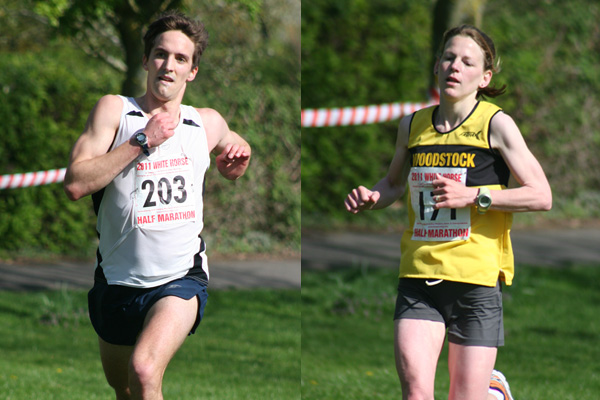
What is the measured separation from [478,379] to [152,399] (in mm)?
1416

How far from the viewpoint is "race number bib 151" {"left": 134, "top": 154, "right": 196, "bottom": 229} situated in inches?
145

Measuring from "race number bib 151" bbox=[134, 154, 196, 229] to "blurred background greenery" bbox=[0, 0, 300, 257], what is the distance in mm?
4390

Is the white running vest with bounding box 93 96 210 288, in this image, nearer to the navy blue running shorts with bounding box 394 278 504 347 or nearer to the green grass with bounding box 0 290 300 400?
the navy blue running shorts with bounding box 394 278 504 347

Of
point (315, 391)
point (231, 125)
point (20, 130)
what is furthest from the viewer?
point (231, 125)

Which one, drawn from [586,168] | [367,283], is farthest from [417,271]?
[586,168]

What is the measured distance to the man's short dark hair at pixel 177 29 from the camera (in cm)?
385

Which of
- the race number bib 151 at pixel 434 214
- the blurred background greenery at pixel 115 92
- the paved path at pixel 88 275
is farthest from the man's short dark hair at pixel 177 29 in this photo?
the paved path at pixel 88 275

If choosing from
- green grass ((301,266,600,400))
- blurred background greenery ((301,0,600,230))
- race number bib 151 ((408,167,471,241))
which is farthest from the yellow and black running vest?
blurred background greenery ((301,0,600,230))

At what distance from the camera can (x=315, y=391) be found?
5.98 meters

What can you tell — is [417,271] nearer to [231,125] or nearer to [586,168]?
[231,125]

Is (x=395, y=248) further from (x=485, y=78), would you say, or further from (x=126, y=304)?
(x=126, y=304)

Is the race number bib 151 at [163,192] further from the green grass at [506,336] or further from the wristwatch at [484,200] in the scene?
the green grass at [506,336]

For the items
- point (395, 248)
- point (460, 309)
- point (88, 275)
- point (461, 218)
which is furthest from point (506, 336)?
point (88, 275)

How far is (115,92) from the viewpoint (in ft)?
37.7
